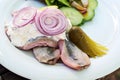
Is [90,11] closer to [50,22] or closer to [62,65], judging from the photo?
[50,22]

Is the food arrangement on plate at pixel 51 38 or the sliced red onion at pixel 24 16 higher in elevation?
the sliced red onion at pixel 24 16

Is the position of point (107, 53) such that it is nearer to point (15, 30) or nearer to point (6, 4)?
point (15, 30)

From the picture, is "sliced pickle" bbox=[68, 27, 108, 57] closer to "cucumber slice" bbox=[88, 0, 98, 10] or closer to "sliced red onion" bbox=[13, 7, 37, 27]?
"sliced red onion" bbox=[13, 7, 37, 27]

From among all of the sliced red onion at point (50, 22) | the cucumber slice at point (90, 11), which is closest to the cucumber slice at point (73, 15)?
the cucumber slice at point (90, 11)

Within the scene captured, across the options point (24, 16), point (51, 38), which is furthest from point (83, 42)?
point (24, 16)

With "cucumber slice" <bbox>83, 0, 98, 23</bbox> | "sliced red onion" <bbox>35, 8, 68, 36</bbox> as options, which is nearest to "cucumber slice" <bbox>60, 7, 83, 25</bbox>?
"cucumber slice" <bbox>83, 0, 98, 23</bbox>

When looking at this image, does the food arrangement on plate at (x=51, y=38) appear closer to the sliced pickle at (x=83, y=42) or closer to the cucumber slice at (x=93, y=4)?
the sliced pickle at (x=83, y=42)
